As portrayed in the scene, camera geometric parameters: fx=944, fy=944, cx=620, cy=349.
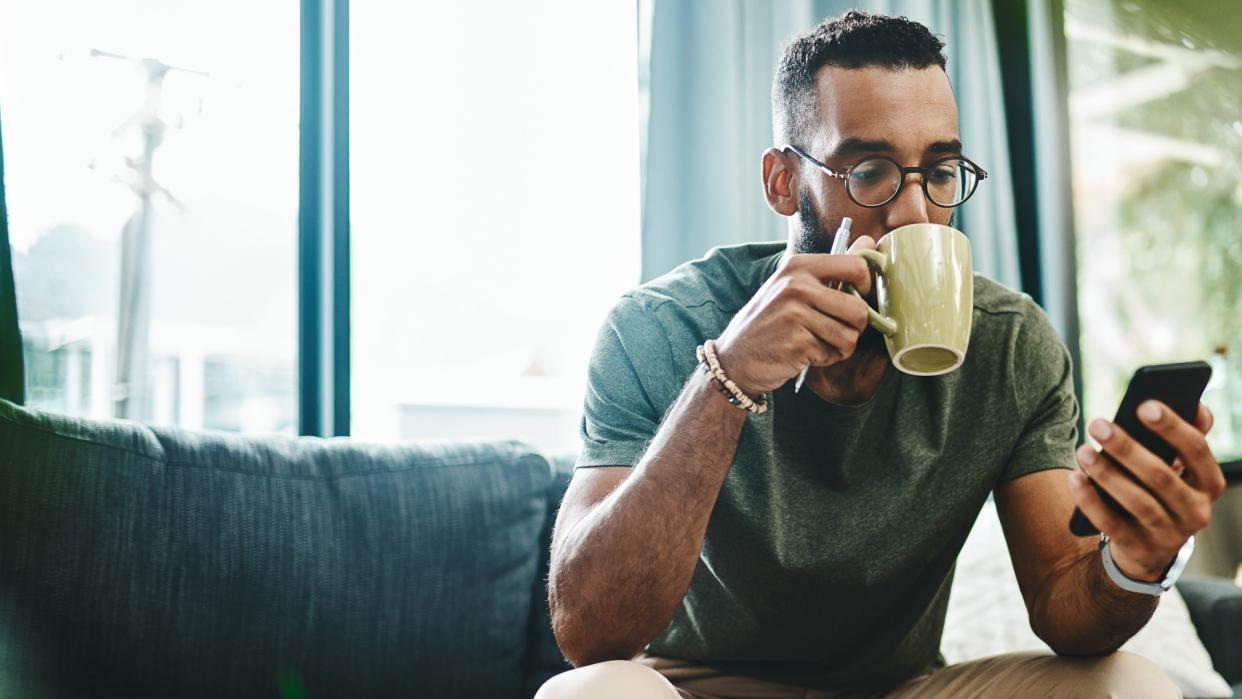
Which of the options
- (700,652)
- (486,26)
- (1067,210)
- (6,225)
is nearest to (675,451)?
(700,652)

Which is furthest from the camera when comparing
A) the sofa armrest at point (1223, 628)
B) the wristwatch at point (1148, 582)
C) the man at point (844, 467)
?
the sofa armrest at point (1223, 628)

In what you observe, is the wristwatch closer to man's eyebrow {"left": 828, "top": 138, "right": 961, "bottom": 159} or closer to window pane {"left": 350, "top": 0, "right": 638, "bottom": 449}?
man's eyebrow {"left": 828, "top": 138, "right": 961, "bottom": 159}

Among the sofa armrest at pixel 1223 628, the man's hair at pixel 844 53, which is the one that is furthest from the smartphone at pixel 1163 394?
the sofa armrest at pixel 1223 628

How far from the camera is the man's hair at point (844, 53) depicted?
1.25m

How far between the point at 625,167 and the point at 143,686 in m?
1.56

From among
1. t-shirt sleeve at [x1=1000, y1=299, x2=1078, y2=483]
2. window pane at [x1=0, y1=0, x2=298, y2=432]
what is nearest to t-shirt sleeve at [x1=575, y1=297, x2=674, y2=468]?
t-shirt sleeve at [x1=1000, y1=299, x2=1078, y2=483]

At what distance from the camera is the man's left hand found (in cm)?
78

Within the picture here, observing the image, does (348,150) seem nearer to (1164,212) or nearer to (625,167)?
(625,167)

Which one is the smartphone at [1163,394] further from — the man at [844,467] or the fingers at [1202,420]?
the man at [844,467]

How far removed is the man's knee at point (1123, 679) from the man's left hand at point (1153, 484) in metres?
0.17

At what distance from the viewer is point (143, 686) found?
1246 millimetres

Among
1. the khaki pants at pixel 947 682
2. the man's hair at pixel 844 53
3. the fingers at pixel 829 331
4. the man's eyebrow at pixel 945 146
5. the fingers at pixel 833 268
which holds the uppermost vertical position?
the man's hair at pixel 844 53

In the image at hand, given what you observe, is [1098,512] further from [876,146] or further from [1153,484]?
[876,146]

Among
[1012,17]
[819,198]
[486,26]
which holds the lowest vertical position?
[819,198]
